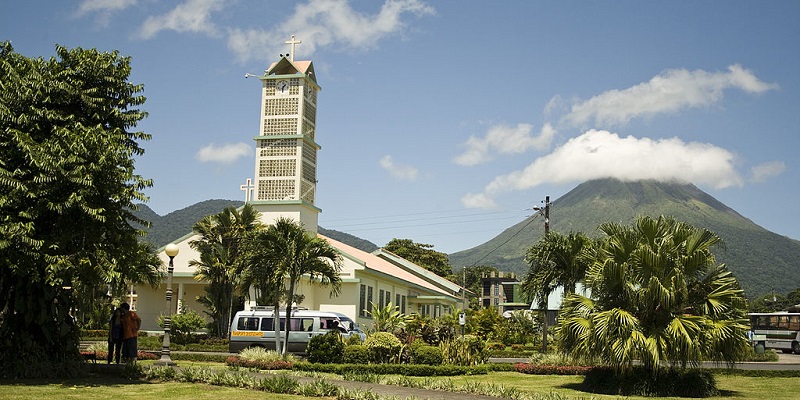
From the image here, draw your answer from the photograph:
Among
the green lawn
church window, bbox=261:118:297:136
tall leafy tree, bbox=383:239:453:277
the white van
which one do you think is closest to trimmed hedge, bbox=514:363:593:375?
the green lawn

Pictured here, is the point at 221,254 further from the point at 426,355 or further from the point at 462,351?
the point at 426,355

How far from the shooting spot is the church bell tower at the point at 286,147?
148 ft

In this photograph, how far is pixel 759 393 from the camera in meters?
18.6

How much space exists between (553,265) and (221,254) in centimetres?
1711

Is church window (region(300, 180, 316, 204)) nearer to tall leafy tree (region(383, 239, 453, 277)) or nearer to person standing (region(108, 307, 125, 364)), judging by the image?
person standing (region(108, 307, 125, 364))

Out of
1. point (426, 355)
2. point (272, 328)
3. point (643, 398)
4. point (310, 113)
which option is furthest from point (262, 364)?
point (310, 113)

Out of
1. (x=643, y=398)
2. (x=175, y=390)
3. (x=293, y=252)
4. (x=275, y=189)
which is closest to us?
(x=175, y=390)

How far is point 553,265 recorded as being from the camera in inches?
1187

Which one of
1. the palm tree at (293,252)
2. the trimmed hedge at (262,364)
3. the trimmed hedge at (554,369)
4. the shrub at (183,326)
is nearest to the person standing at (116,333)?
the trimmed hedge at (262,364)

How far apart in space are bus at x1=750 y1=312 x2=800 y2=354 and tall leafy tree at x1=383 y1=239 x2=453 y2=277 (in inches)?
1851

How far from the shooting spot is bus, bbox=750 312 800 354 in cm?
4615

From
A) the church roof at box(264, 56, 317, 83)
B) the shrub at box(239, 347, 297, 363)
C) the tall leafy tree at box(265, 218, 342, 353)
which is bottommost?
the shrub at box(239, 347, 297, 363)

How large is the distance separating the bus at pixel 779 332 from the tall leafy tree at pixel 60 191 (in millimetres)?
39773

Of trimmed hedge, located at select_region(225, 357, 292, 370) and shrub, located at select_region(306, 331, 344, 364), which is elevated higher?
shrub, located at select_region(306, 331, 344, 364)
